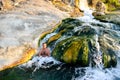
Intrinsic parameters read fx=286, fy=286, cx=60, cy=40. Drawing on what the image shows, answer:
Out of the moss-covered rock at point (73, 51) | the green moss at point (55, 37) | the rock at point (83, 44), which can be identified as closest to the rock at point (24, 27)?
the green moss at point (55, 37)

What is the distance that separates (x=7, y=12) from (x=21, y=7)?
51.1 inches

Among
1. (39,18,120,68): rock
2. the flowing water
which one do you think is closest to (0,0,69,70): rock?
the flowing water

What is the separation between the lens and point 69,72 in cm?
1310

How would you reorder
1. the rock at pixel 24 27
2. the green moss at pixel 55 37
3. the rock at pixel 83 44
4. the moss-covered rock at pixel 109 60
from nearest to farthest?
the moss-covered rock at pixel 109 60, the rock at pixel 83 44, the rock at pixel 24 27, the green moss at pixel 55 37

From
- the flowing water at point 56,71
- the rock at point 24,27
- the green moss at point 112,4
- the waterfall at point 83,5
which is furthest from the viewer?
the green moss at point 112,4

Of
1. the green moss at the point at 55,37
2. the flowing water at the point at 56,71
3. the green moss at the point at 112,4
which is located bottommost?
the flowing water at the point at 56,71

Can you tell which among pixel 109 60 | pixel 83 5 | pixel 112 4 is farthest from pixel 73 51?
pixel 112 4

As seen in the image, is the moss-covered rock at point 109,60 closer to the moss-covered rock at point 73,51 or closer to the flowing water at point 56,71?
the flowing water at point 56,71

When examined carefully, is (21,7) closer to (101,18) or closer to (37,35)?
(37,35)

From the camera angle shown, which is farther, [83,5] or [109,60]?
[83,5]

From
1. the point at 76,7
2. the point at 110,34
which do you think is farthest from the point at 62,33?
the point at 76,7

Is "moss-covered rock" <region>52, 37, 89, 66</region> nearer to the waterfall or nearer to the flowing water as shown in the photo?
the flowing water

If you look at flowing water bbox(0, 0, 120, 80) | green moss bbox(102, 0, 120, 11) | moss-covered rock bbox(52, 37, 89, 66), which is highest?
green moss bbox(102, 0, 120, 11)

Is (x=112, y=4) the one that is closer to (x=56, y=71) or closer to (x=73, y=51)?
(x=73, y=51)
